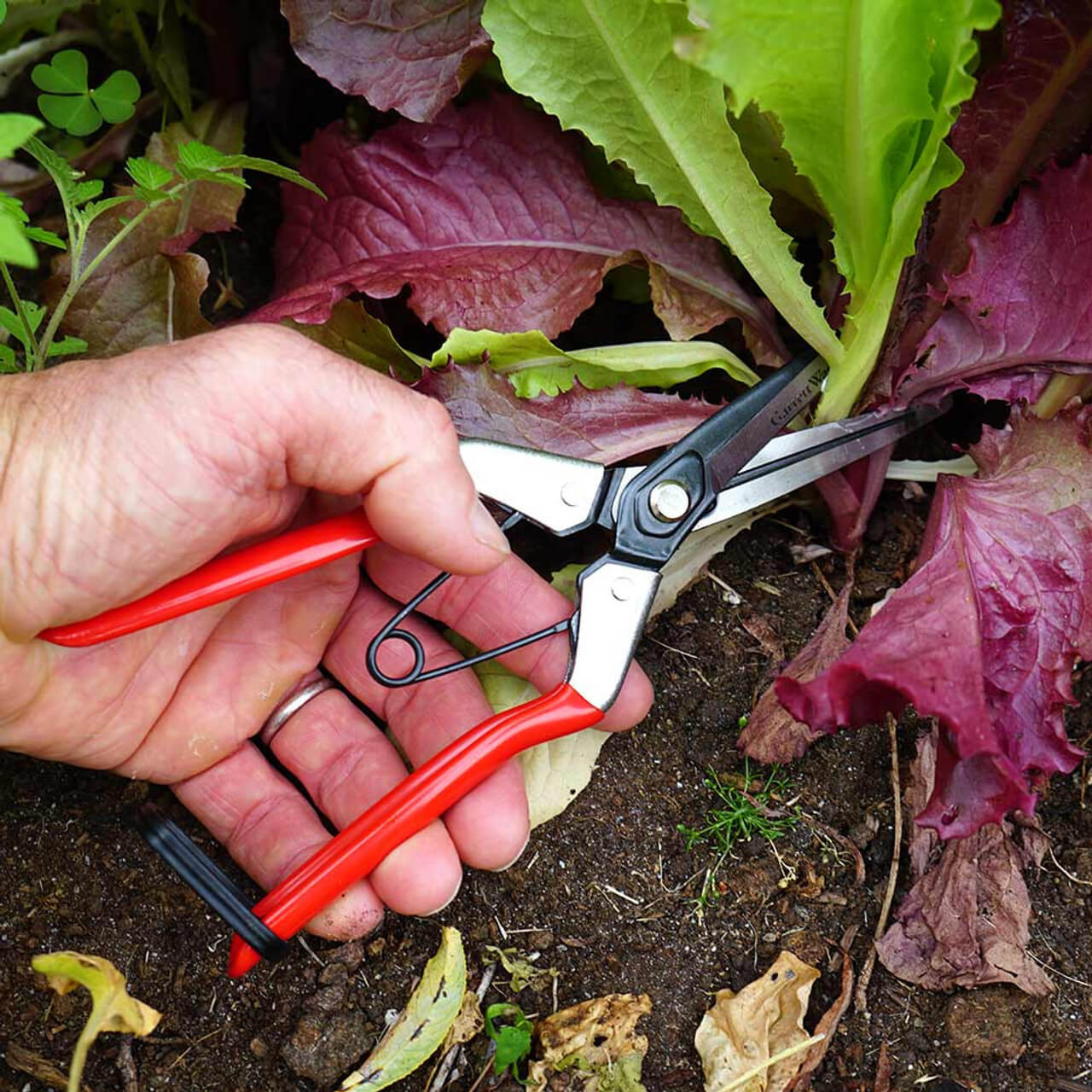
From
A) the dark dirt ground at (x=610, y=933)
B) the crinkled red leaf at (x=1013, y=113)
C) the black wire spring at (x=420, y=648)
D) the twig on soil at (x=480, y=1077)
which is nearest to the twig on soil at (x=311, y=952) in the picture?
the dark dirt ground at (x=610, y=933)

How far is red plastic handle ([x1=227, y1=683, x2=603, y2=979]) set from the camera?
129cm

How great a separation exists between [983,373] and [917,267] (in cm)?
18

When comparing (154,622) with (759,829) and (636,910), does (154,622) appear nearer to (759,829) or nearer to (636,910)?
(636,910)

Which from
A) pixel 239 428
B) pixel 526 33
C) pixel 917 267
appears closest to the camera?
pixel 239 428

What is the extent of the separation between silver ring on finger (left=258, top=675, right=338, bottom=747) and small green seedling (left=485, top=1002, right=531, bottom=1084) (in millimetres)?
451

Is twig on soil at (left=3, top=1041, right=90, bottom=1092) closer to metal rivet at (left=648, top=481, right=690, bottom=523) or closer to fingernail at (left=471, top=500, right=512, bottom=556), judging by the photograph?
fingernail at (left=471, top=500, right=512, bottom=556)

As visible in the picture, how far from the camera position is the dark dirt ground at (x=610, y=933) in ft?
4.83

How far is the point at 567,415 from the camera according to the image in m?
1.59

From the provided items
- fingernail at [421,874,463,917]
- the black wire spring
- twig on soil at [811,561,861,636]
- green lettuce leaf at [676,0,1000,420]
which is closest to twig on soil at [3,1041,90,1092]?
fingernail at [421,874,463,917]

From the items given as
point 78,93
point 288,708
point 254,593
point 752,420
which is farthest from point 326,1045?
point 78,93

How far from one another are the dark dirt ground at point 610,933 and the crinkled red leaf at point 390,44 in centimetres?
87

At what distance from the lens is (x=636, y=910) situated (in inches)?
61.4

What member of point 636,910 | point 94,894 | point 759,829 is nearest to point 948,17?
point 759,829

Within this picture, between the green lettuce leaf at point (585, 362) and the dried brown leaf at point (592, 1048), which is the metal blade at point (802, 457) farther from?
the dried brown leaf at point (592, 1048)
